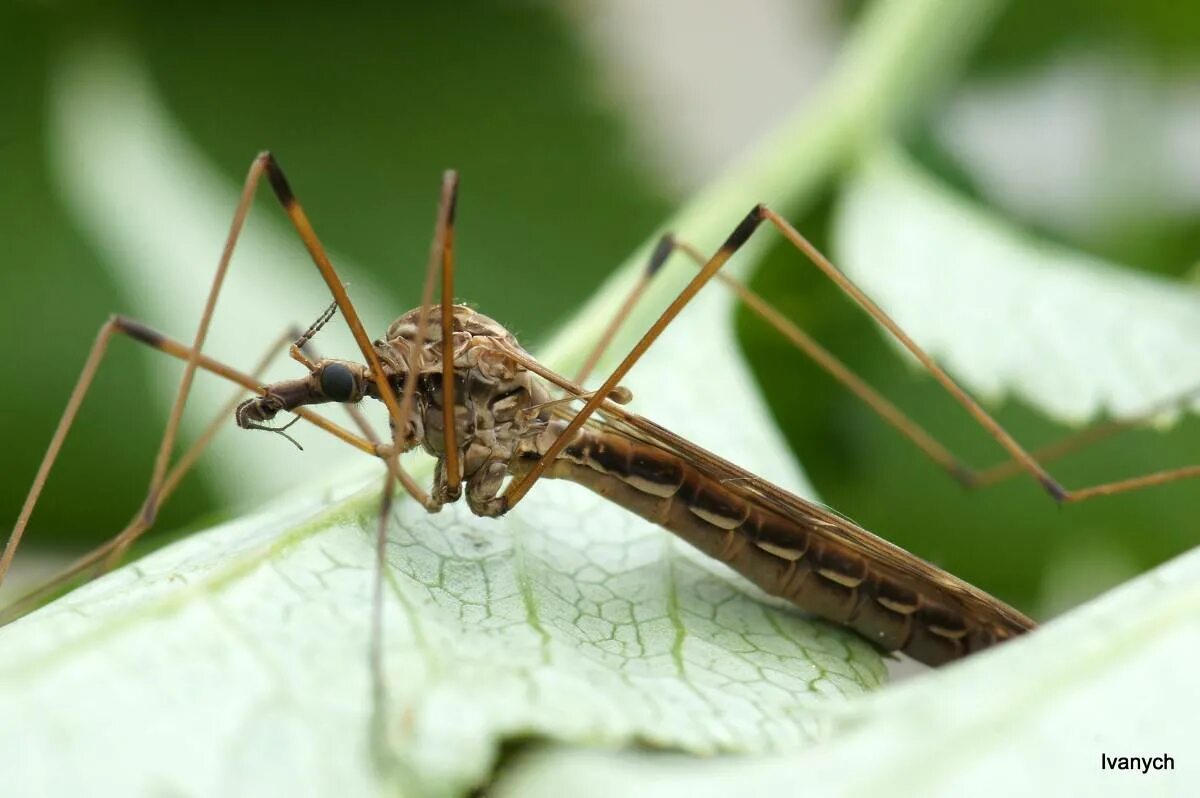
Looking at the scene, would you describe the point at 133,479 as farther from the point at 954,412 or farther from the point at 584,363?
the point at 954,412

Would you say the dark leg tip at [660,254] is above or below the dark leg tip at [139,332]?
above

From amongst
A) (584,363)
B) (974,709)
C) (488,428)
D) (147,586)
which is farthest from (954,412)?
(147,586)

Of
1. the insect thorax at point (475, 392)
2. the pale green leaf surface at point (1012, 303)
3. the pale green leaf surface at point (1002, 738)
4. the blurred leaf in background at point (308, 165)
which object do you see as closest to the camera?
the pale green leaf surface at point (1002, 738)

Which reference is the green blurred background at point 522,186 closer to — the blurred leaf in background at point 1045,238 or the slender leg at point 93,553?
the blurred leaf in background at point 1045,238

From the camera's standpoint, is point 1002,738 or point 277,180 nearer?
point 1002,738

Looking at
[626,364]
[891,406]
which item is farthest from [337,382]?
[891,406]

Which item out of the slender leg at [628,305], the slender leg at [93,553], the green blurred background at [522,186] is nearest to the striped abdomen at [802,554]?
the slender leg at [628,305]

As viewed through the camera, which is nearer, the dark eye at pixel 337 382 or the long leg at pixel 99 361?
the long leg at pixel 99 361

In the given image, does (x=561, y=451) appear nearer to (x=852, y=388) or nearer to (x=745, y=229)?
(x=745, y=229)
